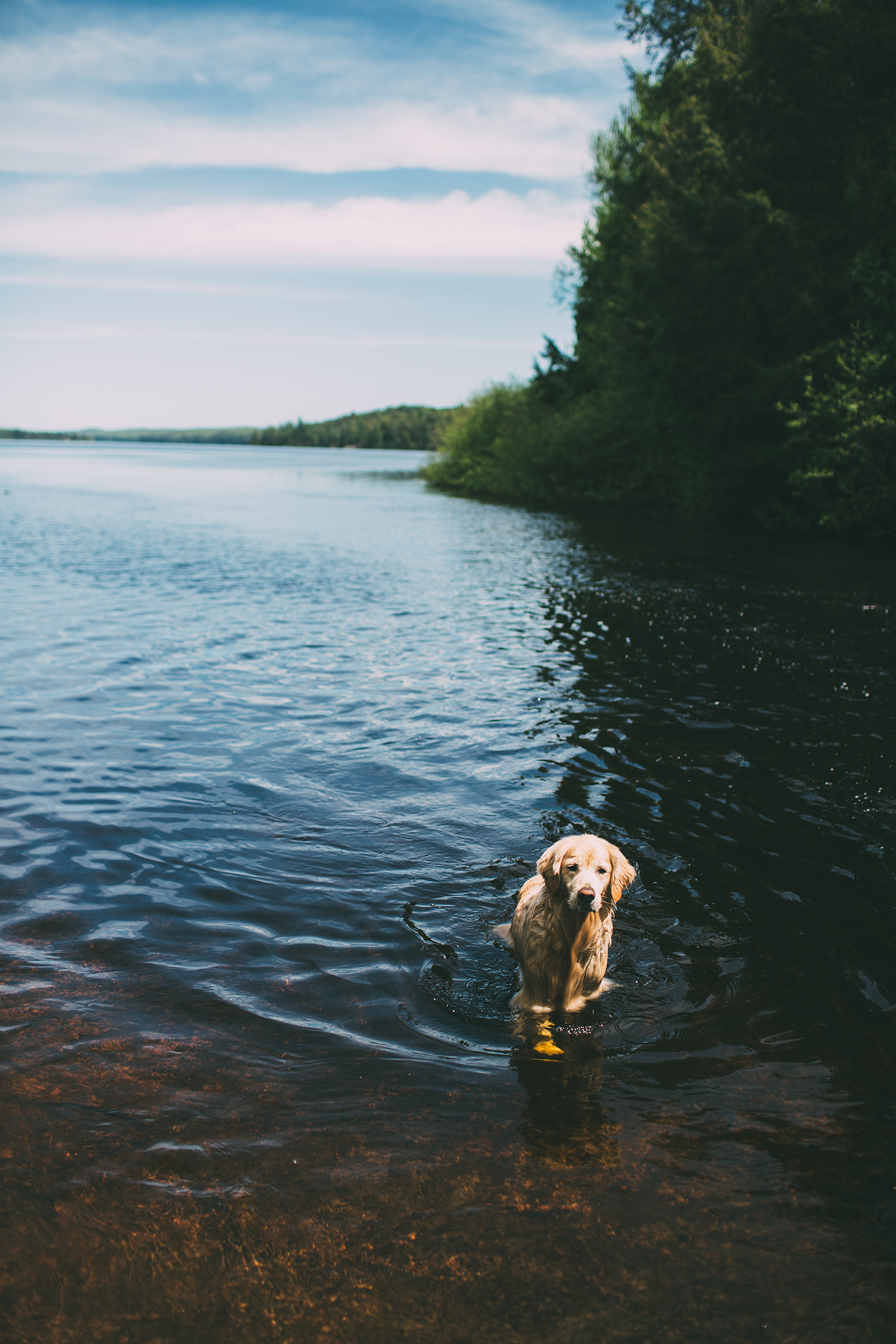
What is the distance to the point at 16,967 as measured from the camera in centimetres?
605

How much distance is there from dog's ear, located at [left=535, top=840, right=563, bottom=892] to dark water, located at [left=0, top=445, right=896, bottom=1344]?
0.98 metres

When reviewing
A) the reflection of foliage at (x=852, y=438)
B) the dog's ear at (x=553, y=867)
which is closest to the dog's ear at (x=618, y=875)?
the dog's ear at (x=553, y=867)

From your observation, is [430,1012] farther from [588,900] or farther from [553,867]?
[588,900]

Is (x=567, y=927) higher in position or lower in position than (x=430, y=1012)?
higher

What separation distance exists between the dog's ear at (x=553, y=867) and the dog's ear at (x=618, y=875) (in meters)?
0.34

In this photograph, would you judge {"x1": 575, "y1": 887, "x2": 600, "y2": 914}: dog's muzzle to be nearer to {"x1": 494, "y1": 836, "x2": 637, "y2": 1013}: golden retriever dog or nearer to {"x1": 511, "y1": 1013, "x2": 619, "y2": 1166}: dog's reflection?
{"x1": 494, "y1": 836, "x2": 637, "y2": 1013}: golden retriever dog

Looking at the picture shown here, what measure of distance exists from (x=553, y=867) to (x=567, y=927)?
0.44 m

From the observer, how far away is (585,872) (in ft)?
17.2

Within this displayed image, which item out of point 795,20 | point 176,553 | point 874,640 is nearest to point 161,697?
point 874,640

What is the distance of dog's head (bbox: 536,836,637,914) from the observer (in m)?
5.14

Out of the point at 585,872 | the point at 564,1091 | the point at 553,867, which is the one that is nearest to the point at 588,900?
the point at 585,872

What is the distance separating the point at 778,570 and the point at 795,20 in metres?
22.7

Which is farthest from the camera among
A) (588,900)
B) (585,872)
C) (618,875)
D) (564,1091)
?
(618,875)

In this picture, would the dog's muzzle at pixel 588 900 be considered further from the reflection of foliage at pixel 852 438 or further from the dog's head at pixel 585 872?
the reflection of foliage at pixel 852 438
